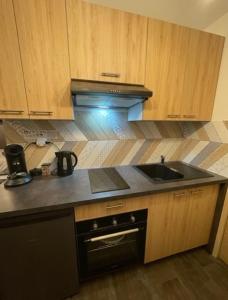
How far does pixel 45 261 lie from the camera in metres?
0.97

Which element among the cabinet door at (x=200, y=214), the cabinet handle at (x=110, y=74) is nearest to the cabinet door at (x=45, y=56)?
the cabinet handle at (x=110, y=74)

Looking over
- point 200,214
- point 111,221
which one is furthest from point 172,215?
point 111,221

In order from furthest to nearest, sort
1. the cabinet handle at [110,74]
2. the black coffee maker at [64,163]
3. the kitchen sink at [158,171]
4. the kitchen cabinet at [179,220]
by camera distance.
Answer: the kitchen sink at [158,171] < the black coffee maker at [64,163] < the kitchen cabinet at [179,220] < the cabinet handle at [110,74]

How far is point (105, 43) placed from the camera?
42.4 inches

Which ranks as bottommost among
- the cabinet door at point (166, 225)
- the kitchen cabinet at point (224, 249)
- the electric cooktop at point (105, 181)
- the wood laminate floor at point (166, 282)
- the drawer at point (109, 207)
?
the wood laminate floor at point (166, 282)

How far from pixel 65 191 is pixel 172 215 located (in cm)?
95

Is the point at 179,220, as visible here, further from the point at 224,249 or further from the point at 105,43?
the point at 105,43

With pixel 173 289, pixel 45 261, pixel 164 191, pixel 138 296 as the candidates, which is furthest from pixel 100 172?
pixel 173 289

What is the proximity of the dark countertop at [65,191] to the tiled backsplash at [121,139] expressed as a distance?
0.23 metres

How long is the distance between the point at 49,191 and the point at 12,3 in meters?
1.25

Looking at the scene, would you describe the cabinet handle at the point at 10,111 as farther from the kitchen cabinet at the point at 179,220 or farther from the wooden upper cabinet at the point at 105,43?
the kitchen cabinet at the point at 179,220

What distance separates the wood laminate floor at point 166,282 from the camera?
1.16 metres

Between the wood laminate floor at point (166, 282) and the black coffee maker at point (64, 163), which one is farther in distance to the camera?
the black coffee maker at point (64, 163)

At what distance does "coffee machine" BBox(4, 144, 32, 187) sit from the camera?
1.13m
